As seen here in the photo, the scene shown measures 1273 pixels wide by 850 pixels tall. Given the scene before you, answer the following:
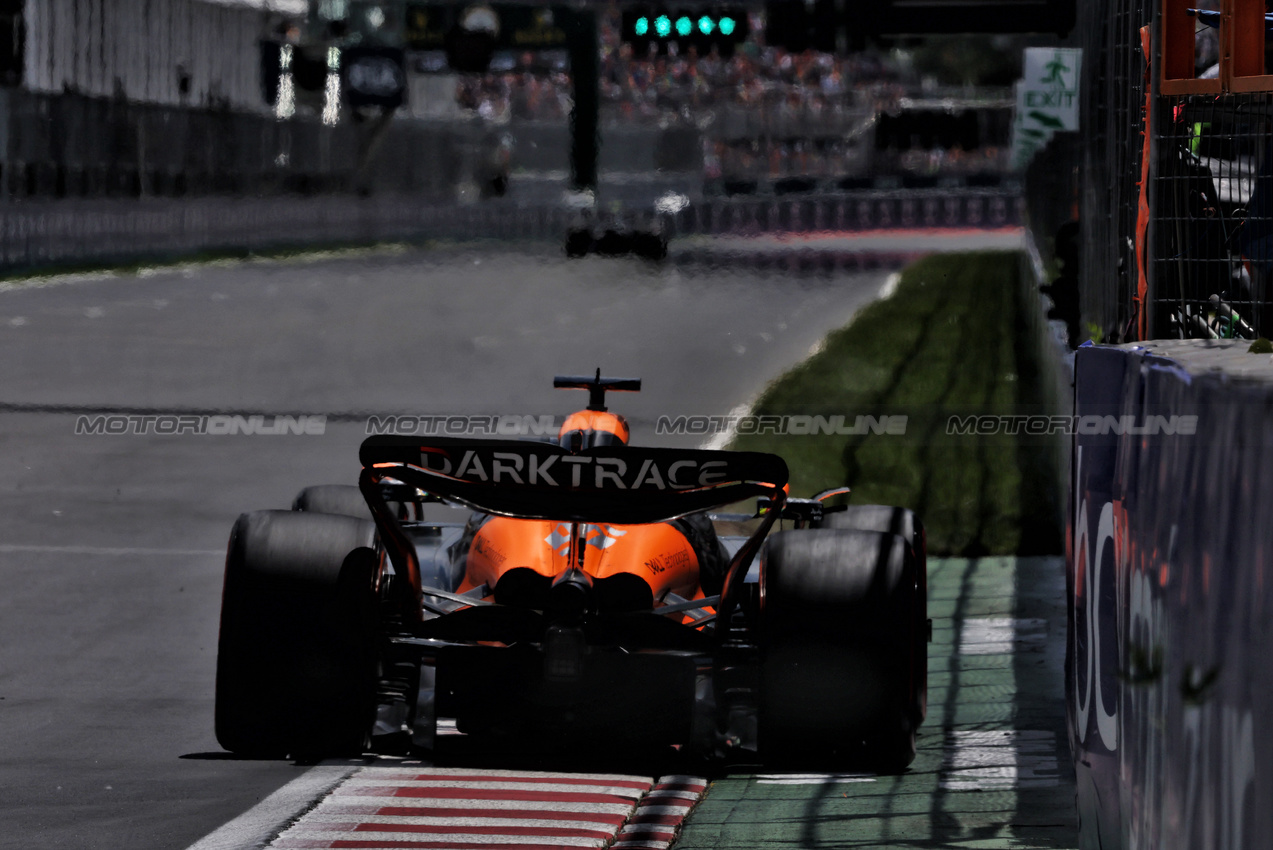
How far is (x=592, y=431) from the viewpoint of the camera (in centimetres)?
615

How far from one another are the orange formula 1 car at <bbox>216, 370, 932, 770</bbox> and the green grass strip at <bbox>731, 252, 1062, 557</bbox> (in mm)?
5238

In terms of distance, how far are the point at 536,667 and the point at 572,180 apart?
33475 millimetres

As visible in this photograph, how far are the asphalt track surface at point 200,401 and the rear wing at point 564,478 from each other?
1.21 meters

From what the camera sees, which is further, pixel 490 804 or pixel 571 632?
pixel 490 804

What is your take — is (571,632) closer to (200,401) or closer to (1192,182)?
(1192,182)

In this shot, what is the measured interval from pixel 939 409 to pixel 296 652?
35.2 ft

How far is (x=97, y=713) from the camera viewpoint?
22.1ft

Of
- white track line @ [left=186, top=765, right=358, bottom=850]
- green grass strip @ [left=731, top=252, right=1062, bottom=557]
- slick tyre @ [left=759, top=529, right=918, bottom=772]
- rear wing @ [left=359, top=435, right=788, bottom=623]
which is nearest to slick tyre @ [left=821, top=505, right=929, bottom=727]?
slick tyre @ [left=759, top=529, right=918, bottom=772]

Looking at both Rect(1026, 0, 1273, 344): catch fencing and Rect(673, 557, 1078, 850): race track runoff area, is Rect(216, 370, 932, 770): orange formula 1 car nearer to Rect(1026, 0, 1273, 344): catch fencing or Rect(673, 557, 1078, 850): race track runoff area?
Rect(673, 557, 1078, 850): race track runoff area

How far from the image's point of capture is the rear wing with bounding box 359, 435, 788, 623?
17.4ft

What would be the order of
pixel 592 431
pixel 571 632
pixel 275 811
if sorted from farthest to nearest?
pixel 592 431 < pixel 275 811 < pixel 571 632

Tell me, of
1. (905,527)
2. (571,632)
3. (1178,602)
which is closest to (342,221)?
(905,527)

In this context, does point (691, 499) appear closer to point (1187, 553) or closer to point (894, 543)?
point (894, 543)

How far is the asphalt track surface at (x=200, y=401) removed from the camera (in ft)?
20.1
